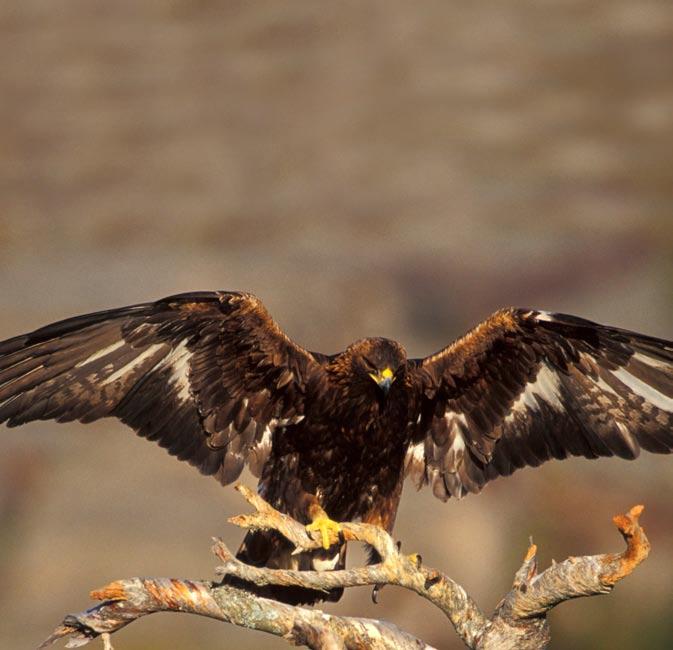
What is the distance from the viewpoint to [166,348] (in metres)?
7.91

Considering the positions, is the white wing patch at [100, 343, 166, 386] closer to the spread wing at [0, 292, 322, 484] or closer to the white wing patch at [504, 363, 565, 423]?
the spread wing at [0, 292, 322, 484]

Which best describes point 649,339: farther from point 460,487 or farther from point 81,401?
point 81,401

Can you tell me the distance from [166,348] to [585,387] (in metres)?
2.55

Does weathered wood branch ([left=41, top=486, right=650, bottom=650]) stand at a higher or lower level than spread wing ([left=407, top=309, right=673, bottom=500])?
lower

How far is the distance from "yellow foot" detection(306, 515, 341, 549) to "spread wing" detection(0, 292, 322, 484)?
0.53 m

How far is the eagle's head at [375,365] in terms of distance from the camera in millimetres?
7902

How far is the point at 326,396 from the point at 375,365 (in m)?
0.38

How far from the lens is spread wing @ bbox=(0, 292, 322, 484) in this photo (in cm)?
765

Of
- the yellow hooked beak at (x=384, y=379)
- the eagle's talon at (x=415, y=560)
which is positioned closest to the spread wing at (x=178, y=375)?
the yellow hooked beak at (x=384, y=379)

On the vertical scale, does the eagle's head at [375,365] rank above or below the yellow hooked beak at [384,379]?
above

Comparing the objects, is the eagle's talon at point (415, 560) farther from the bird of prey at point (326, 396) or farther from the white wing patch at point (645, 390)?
the white wing patch at point (645, 390)

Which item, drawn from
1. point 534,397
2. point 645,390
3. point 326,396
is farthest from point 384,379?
point 645,390

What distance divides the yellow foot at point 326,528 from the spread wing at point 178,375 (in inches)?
21.0

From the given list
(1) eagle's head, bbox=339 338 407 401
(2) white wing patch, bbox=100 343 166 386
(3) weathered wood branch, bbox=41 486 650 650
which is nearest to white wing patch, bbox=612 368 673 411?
(1) eagle's head, bbox=339 338 407 401
